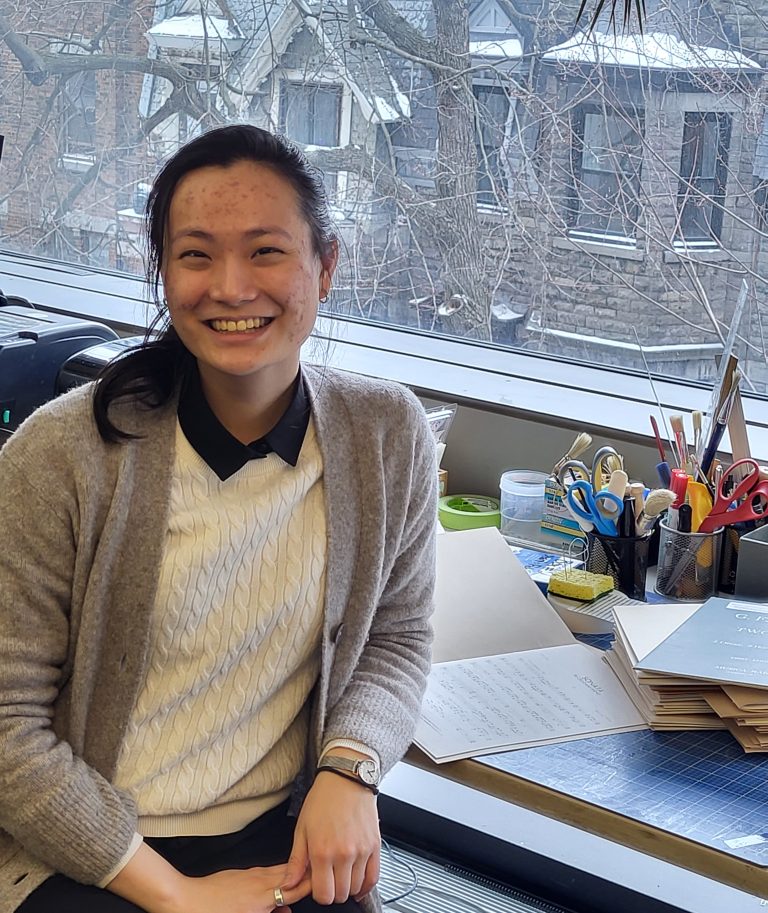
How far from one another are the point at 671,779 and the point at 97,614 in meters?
0.56

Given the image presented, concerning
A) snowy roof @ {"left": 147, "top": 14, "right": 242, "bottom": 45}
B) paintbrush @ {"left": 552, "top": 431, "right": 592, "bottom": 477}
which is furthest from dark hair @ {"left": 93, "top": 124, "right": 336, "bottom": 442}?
snowy roof @ {"left": 147, "top": 14, "right": 242, "bottom": 45}

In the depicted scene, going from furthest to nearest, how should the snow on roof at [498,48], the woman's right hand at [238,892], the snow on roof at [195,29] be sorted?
the snow on roof at [195,29]
the snow on roof at [498,48]
the woman's right hand at [238,892]

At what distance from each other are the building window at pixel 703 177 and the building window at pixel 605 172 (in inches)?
3.0

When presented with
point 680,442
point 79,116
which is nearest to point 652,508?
point 680,442

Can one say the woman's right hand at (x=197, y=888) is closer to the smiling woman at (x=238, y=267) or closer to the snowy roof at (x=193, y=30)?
the smiling woman at (x=238, y=267)

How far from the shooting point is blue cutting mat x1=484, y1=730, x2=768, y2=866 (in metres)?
1.02

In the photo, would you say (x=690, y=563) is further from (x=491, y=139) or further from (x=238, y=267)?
(x=491, y=139)

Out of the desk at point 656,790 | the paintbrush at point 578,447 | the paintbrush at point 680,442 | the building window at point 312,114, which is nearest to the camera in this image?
the desk at point 656,790

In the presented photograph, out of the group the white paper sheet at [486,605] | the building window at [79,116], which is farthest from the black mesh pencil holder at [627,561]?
the building window at [79,116]

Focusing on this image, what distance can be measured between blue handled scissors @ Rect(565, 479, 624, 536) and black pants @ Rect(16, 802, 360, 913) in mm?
540

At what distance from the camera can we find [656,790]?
108 centimetres

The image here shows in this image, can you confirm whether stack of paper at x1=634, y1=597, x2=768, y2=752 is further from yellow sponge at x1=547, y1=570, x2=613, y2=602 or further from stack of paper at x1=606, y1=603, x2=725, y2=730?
yellow sponge at x1=547, y1=570, x2=613, y2=602

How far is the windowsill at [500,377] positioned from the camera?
1.86m

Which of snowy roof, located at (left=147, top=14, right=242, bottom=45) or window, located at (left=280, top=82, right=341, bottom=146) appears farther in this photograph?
snowy roof, located at (left=147, top=14, right=242, bottom=45)
